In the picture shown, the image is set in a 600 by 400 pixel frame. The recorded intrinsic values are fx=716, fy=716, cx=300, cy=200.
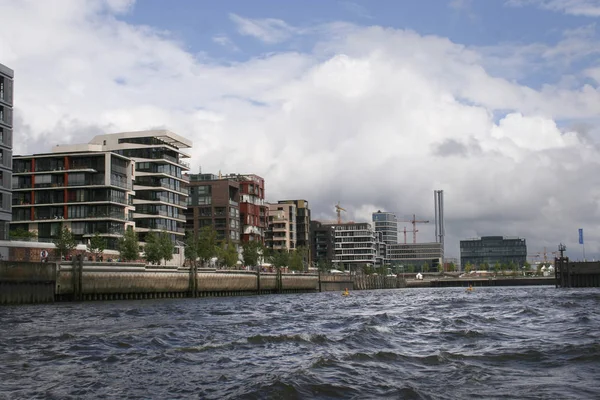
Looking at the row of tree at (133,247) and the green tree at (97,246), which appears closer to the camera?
the green tree at (97,246)

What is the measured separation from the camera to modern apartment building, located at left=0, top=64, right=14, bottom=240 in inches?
4067

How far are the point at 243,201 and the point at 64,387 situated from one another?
6940 inches

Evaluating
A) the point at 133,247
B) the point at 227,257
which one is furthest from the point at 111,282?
the point at 227,257

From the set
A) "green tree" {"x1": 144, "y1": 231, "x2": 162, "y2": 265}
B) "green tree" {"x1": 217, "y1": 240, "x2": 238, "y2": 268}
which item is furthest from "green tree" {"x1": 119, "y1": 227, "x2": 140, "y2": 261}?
"green tree" {"x1": 217, "y1": 240, "x2": 238, "y2": 268}

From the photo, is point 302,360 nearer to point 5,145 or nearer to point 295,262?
point 5,145

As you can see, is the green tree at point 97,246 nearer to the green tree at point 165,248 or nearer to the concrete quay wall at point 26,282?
the green tree at point 165,248

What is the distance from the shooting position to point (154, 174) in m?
Result: 148

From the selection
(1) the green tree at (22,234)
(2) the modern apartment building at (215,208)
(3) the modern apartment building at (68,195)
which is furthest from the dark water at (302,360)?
(2) the modern apartment building at (215,208)

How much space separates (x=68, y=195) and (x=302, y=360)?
114865 mm

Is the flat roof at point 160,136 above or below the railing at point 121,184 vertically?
above

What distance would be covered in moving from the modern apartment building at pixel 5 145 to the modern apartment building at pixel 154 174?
1408 inches

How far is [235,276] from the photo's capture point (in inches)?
4838

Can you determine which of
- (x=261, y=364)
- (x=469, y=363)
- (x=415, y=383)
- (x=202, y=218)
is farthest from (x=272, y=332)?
(x=202, y=218)

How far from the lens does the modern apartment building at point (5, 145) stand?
10331 cm
